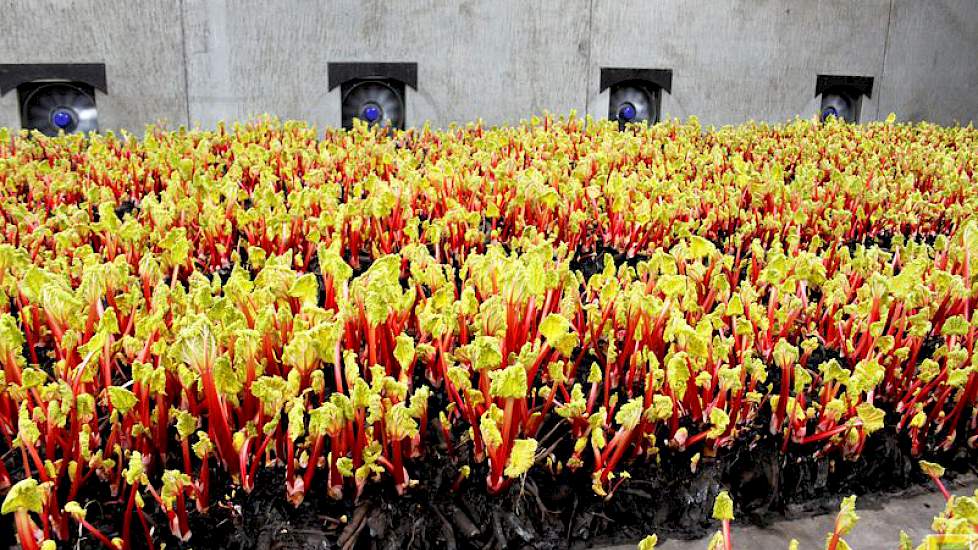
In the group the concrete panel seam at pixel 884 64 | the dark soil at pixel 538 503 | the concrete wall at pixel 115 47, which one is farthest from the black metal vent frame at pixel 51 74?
the concrete panel seam at pixel 884 64

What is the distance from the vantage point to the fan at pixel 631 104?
9.91m

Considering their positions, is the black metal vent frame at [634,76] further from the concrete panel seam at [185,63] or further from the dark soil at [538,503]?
the dark soil at [538,503]

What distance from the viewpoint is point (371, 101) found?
8.98 metres

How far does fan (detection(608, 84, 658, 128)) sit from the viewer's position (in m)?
9.91

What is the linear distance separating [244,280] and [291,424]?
0.58 metres

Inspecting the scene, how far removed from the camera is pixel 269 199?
3033 millimetres

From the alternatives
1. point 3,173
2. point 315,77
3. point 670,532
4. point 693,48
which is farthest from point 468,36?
point 670,532

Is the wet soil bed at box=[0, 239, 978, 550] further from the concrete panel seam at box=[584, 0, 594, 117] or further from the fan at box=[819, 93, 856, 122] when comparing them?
the fan at box=[819, 93, 856, 122]

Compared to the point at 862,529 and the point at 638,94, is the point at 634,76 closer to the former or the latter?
the point at 638,94

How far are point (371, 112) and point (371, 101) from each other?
0.44 feet

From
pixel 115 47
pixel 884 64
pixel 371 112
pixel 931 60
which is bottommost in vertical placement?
pixel 371 112

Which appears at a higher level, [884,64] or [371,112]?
[884,64]

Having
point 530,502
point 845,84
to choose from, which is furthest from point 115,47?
point 845,84

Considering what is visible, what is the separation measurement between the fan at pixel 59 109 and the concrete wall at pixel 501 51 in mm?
219
